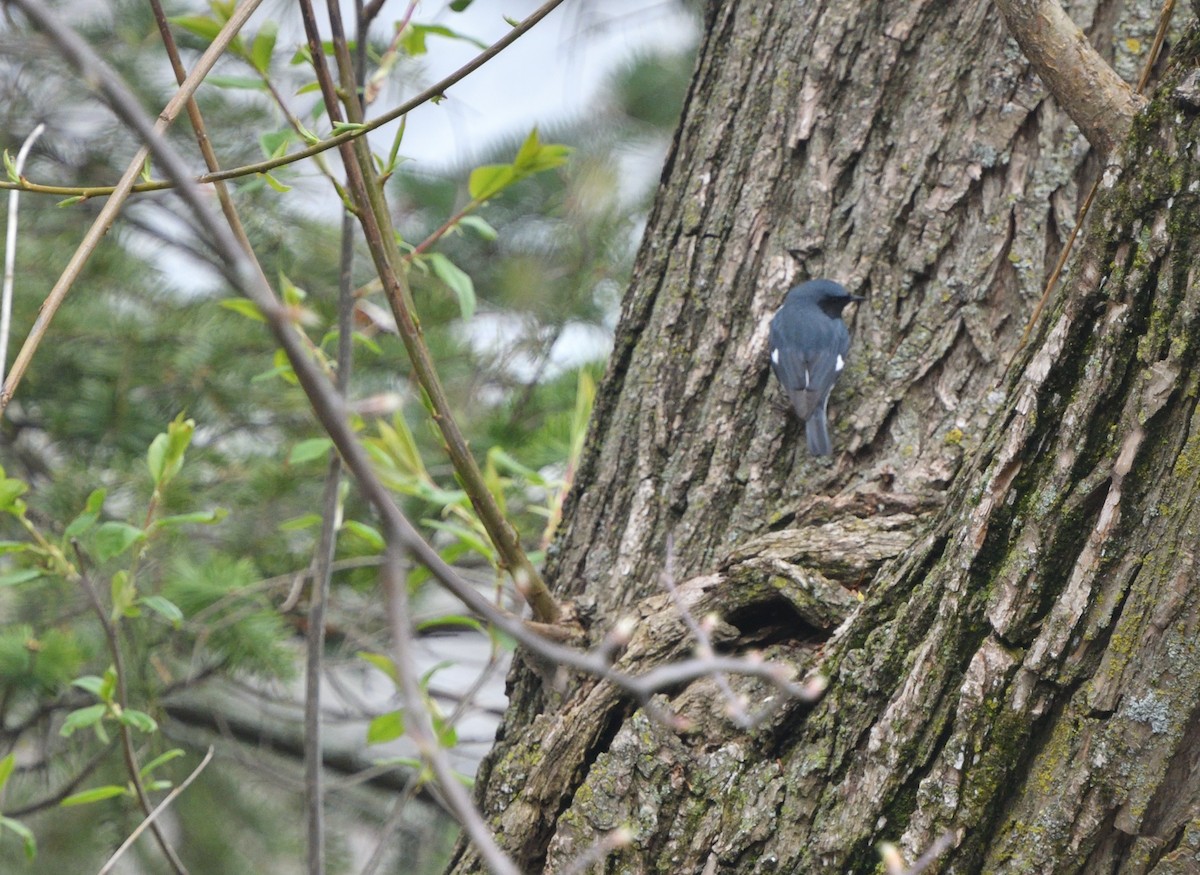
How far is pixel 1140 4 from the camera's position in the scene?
5.57ft

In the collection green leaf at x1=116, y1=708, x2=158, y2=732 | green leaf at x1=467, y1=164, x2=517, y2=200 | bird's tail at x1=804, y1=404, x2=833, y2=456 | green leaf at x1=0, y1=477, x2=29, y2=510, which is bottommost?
green leaf at x1=116, y1=708, x2=158, y2=732

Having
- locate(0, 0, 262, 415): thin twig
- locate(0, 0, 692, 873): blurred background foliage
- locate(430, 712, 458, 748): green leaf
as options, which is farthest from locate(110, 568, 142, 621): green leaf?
locate(0, 0, 692, 873): blurred background foliage

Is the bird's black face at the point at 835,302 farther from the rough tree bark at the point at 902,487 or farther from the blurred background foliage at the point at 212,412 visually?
the blurred background foliage at the point at 212,412

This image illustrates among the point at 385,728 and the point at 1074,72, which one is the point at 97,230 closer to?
the point at 385,728

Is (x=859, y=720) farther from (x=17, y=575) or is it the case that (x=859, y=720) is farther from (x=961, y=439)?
(x=17, y=575)

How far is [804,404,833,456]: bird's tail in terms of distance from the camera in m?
1.69

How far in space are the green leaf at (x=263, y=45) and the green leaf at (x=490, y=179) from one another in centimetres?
36

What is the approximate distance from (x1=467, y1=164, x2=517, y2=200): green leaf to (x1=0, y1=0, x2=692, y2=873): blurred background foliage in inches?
41.1

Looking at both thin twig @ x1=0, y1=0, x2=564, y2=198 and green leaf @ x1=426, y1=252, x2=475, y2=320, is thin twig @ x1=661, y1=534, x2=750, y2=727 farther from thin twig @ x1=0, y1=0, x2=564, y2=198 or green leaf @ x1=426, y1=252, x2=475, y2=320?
green leaf @ x1=426, y1=252, x2=475, y2=320

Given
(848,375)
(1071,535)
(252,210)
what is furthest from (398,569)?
(252,210)

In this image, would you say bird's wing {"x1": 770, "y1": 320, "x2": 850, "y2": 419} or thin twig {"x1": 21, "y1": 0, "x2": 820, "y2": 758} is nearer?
thin twig {"x1": 21, "y1": 0, "x2": 820, "y2": 758}

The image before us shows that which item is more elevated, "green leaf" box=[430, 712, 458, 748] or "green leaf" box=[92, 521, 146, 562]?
"green leaf" box=[92, 521, 146, 562]

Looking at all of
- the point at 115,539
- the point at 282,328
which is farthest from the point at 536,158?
the point at 282,328

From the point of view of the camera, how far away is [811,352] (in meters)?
1.84
